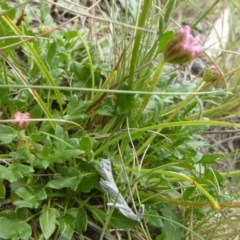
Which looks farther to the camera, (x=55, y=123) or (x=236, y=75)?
(x=236, y=75)

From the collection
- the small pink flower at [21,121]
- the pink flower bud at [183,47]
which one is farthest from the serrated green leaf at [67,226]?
the pink flower bud at [183,47]

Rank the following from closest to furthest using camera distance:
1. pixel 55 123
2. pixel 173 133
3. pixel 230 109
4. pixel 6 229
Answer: pixel 6 229, pixel 55 123, pixel 173 133, pixel 230 109

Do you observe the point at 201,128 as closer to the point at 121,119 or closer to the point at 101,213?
the point at 121,119

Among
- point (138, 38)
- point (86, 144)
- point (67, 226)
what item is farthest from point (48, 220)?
point (138, 38)

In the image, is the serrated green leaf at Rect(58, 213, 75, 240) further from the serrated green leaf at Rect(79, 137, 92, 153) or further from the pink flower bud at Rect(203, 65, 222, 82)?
the pink flower bud at Rect(203, 65, 222, 82)

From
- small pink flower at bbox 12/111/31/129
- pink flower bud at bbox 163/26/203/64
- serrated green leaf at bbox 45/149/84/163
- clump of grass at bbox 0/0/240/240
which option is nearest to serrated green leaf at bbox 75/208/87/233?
clump of grass at bbox 0/0/240/240

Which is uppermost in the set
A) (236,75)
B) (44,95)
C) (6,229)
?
(236,75)

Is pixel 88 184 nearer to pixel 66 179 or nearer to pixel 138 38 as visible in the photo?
pixel 66 179

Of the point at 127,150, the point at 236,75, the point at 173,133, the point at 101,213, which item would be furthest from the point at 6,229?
the point at 236,75
